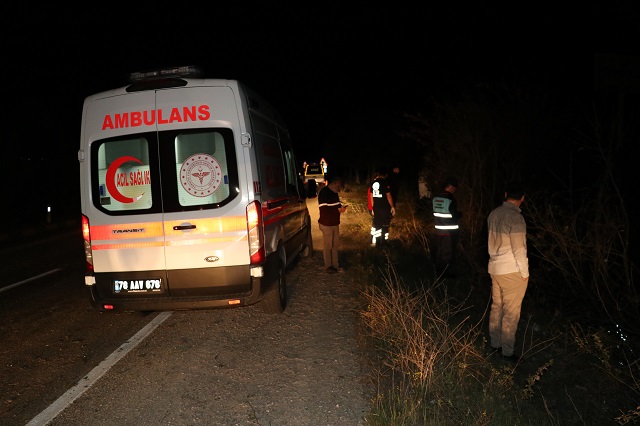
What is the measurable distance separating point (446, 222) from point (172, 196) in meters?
4.24

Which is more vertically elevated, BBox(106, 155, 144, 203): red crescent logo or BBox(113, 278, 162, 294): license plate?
BBox(106, 155, 144, 203): red crescent logo

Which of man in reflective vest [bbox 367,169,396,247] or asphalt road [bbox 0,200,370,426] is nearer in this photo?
asphalt road [bbox 0,200,370,426]

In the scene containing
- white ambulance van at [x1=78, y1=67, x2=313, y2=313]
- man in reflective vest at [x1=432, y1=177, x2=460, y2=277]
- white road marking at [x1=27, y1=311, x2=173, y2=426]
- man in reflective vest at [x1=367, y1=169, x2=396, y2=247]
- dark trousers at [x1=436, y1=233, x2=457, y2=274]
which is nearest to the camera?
white road marking at [x1=27, y1=311, x2=173, y2=426]

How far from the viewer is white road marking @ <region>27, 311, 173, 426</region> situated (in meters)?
3.68

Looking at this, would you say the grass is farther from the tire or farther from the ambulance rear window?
the ambulance rear window

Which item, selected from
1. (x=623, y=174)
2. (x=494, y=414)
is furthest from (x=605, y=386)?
(x=623, y=174)

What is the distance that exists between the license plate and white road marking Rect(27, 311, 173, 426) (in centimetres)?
62

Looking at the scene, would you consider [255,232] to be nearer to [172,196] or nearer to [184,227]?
[184,227]

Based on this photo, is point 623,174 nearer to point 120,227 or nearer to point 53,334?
point 120,227

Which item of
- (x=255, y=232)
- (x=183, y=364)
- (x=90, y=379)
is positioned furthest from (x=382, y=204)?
(x=90, y=379)

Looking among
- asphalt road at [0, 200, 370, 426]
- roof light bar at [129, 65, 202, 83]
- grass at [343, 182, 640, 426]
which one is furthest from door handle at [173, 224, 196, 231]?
grass at [343, 182, 640, 426]

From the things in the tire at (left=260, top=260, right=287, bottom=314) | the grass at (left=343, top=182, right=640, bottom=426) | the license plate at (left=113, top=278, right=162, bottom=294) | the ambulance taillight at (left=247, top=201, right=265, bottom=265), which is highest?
the ambulance taillight at (left=247, top=201, right=265, bottom=265)

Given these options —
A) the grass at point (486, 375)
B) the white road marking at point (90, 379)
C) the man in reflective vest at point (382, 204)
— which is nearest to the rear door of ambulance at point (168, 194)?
the white road marking at point (90, 379)

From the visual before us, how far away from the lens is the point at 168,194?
4.83 meters
